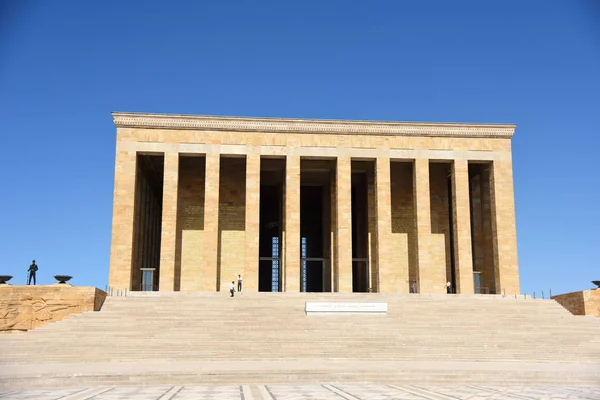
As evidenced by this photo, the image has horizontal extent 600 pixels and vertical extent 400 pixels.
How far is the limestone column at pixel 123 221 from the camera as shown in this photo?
2927cm

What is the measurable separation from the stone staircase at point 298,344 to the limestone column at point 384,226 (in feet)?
13.8

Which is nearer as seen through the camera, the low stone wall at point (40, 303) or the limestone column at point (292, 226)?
the low stone wall at point (40, 303)

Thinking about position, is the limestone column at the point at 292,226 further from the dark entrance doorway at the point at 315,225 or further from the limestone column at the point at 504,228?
the limestone column at the point at 504,228

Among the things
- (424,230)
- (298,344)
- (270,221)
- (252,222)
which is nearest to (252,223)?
(252,222)

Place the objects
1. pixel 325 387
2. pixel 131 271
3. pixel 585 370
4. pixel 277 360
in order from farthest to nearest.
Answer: pixel 131 271, pixel 277 360, pixel 585 370, pixel 325 387

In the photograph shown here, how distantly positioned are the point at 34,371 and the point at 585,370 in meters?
13.1

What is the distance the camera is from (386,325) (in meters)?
21.7

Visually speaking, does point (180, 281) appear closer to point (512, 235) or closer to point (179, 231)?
point (179, 231)

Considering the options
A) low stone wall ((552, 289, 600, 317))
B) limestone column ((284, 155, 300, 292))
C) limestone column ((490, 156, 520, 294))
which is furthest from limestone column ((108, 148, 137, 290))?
low stone wall ((552, 289, 600, 317))

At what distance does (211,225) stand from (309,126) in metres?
6.82

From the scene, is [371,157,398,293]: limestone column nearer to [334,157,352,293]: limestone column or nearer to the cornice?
[334,157,352,293]: limestone column

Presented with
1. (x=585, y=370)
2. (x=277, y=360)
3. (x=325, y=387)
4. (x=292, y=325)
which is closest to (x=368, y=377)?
(x=325, y=387)

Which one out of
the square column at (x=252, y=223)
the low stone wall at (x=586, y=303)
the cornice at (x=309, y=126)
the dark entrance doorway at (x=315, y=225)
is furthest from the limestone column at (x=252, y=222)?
the low stone wall at (x=586, y=303)

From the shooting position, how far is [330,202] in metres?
34.8
